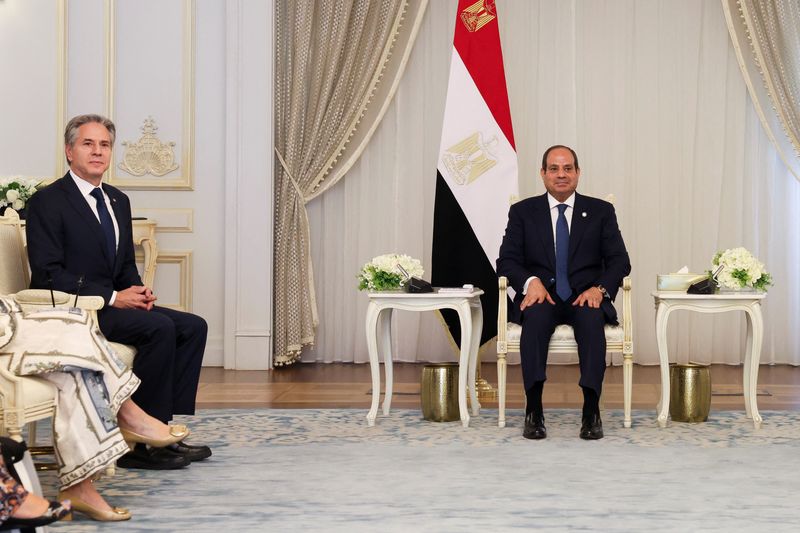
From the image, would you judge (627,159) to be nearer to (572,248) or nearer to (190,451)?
(572,248)

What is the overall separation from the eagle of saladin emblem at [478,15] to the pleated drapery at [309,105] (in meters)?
0.96

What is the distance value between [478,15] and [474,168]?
89cm

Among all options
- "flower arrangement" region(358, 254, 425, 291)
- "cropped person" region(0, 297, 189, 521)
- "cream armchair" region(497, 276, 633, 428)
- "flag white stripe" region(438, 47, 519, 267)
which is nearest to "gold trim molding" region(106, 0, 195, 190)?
"flag white stripe" region(438, 47, 519, 267)

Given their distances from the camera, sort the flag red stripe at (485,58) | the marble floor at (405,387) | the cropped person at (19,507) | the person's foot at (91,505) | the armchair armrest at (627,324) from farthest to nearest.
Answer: the flag red stripe at (485,58), the marble floor at (405,387), the armchair armrest at (627,324), the person's foot at (91,505), the cropped person at (19,507)

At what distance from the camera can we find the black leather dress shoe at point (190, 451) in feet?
11.5

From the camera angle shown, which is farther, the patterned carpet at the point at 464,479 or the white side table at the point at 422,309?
the white side table at the point at 422,309

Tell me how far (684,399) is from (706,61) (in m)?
3.00

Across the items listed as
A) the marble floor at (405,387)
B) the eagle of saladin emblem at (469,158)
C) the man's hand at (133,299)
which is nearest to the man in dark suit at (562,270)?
the marble floor at (405,387)

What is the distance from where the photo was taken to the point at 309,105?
648 centimetres

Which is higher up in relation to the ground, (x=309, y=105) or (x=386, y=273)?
(x=309, y=105)

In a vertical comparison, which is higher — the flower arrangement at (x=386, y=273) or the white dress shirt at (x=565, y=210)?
the white dress shirt at (x=565, y=210)

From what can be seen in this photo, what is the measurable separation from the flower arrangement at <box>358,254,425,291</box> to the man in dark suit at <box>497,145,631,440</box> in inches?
17.2

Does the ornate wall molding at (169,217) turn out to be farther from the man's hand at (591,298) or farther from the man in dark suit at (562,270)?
the man's hand at (591,298)

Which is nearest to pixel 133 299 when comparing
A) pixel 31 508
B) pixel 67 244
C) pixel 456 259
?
pixel 67 244
